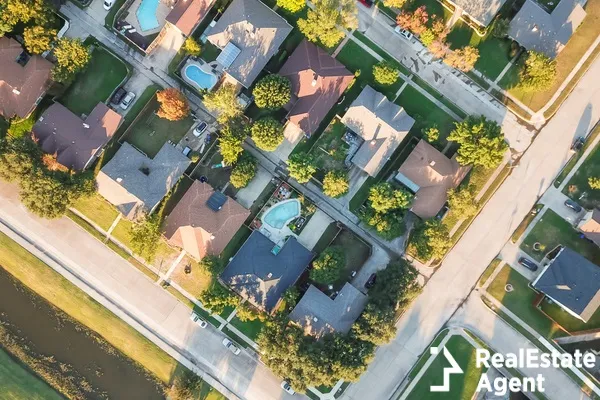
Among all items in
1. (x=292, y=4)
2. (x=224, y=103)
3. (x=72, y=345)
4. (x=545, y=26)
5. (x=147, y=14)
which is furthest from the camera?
(x=72, y=345)

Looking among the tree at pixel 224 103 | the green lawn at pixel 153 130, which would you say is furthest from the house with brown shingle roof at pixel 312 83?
the green lawn at pixel 153 130

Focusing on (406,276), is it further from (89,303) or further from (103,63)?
(103,63)

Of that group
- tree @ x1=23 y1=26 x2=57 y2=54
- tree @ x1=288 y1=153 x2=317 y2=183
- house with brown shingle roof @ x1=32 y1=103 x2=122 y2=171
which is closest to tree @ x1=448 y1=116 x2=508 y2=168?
tree @ x1=288 y1=153 x2=317 y2=183

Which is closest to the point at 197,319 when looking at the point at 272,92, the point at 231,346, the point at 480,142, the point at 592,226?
the point at 231,346

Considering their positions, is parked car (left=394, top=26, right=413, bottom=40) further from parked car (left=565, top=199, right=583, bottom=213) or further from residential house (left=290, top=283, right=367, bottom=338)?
residential house (left=290, top=283, right=367, bottom=338)

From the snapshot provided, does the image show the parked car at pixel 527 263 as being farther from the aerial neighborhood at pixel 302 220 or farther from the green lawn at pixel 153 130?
the green lawn at pixel 153 130

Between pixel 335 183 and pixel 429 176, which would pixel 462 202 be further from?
pixel 335 183
